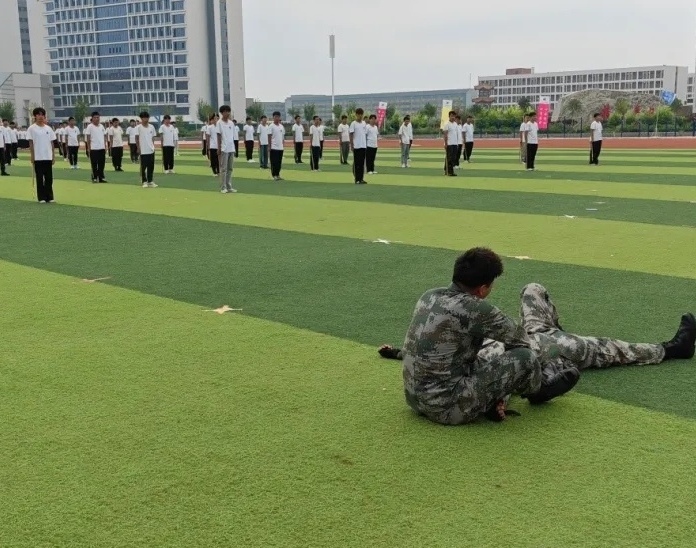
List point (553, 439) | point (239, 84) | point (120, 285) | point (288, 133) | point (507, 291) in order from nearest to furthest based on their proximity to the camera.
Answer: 1. point (553, 439)
2. point (507, 291)
3. point (120, 285)
4. point (288, 133)
5. point (239, 84)

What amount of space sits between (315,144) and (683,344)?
22.1 m

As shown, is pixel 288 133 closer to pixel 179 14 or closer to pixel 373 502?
pixel 373 502

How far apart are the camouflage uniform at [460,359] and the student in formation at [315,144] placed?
2245 centimetres

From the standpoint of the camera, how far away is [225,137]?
18422 mm

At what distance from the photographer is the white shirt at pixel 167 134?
24516 millimetres

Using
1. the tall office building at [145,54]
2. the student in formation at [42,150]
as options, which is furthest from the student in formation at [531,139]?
the tall office building at [145,54]

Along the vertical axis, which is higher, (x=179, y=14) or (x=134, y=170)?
(x=179, y=14)

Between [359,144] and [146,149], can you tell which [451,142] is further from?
[146,149]

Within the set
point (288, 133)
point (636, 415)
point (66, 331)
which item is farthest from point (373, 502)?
point (288, 133)

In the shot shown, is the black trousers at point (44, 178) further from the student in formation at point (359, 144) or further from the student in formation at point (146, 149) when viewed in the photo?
the student in formation at point (359, 144)

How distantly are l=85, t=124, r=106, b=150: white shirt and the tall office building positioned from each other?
106 metres

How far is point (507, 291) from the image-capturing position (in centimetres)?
751

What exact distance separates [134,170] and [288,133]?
118 feet

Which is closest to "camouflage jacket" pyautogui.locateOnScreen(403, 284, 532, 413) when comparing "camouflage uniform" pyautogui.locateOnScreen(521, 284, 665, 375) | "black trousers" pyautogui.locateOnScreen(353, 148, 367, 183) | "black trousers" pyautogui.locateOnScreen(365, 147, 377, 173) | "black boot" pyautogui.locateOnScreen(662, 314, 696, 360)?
"camouflage uniform" pyautogui.locateOnScreen(521, 284, 665, 375)
